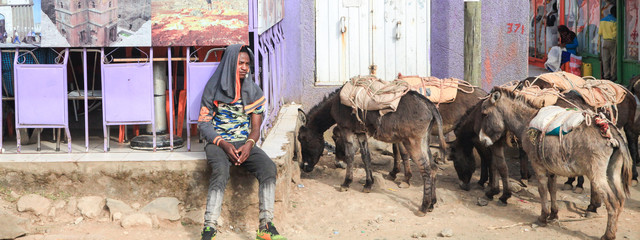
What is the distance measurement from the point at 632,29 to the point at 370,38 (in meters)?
6.44

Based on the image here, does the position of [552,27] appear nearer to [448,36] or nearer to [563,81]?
[448,36]

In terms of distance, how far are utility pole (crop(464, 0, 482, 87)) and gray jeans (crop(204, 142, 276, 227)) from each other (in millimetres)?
3654

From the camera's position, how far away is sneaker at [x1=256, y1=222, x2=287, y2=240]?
593 centimetres

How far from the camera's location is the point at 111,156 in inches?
264

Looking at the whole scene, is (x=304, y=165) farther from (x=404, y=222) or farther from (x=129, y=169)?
(x=129, y=169)

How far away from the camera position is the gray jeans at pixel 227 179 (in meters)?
5.93

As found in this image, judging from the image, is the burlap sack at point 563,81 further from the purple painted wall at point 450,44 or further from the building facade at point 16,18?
the building facade at point 16,18

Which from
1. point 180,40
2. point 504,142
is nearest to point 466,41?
point 504,142

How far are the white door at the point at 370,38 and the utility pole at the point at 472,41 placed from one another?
1532mm

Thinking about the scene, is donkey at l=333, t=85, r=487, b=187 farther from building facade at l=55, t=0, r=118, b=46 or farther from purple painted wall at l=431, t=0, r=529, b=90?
building facade at l=55, t=0, r=118, b=46

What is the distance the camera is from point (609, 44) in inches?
591

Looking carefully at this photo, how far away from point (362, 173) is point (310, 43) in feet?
7.99

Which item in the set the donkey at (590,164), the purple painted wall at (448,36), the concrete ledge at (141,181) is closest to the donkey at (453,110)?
the donkey at (590,164)

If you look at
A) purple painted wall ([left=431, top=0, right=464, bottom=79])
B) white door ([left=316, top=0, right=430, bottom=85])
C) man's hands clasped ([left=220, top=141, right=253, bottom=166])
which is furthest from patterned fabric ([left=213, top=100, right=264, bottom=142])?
purple painted wall ([left=431, top=0, right=464, bottom=79])
